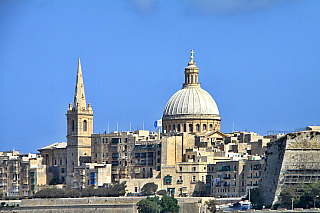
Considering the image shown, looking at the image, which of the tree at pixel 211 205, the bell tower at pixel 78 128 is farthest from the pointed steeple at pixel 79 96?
the tree at pixel 211 205

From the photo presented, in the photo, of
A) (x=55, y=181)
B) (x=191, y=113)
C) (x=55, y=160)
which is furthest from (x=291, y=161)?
(x=55, y=160)

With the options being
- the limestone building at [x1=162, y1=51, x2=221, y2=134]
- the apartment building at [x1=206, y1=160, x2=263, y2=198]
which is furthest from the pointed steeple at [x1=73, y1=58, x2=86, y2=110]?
the apartment building at [x1=206, y1=160, x2=263, y2=198]

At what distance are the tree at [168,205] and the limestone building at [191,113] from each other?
1991 cm

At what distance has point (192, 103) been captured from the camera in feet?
377

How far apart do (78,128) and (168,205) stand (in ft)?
65.6

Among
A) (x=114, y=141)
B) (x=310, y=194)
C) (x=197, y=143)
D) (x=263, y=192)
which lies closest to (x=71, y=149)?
(x=114, y=141)

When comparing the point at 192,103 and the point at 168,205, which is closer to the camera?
the point at 168,205

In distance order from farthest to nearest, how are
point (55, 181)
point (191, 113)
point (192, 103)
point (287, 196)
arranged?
point (192, 103)
point (191, 113)
point (55, 181)
point (287, 196)

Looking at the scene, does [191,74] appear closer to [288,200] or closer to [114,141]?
[114,141]

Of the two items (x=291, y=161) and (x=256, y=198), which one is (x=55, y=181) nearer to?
(x=256, y=198)

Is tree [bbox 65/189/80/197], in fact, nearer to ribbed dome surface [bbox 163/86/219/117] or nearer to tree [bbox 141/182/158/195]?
tree [bbox 141/182/158/195]

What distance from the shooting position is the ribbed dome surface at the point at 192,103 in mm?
114725

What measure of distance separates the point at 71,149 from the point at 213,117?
50.0 ft

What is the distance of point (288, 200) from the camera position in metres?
84.0
